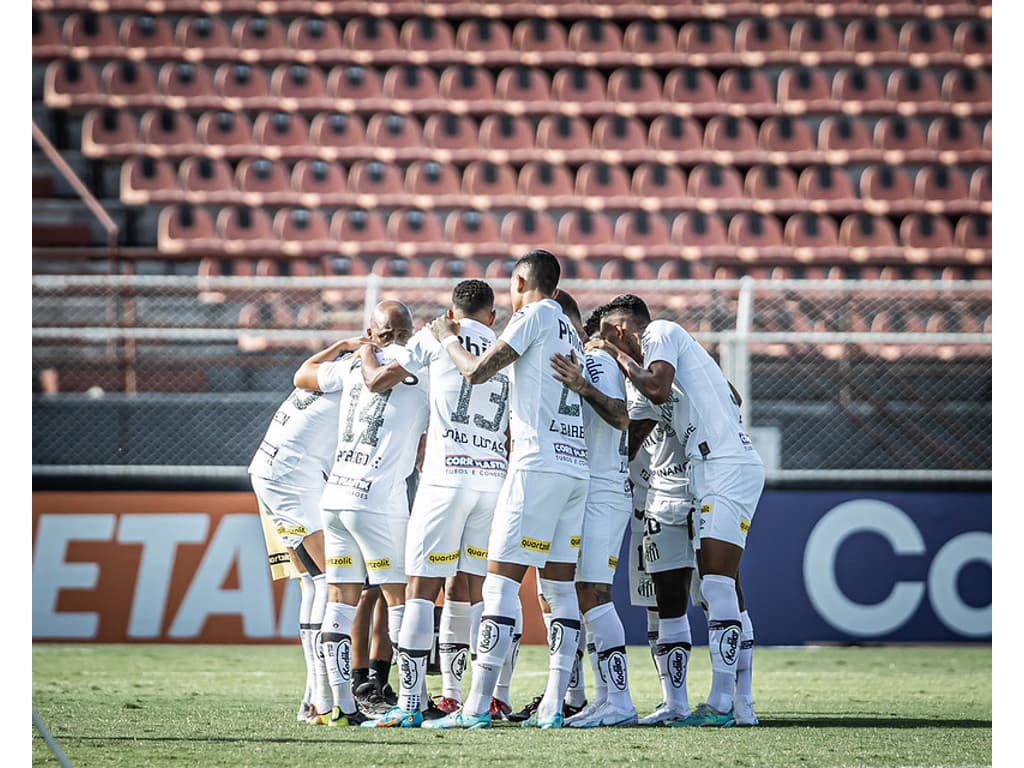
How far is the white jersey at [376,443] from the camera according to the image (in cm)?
707

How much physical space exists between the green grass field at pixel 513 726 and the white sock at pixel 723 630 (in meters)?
0.26

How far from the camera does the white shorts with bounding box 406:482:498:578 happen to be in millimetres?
6895

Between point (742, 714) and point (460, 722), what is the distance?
1.45 m

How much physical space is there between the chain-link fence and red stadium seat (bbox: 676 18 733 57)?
21.7 feet

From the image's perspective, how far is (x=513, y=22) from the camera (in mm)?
19609

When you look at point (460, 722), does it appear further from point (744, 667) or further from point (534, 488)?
point (744, 667)

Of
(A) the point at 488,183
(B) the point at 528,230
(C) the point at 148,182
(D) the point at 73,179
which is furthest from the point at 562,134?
(D) the point at 73,179

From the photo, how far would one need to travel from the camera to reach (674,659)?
7.23m

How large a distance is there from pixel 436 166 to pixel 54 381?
6087 mm

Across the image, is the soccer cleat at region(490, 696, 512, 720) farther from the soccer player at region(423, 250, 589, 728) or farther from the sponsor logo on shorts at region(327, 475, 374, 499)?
the sponsor logo on shorts at region(327, 475, 374, 499)

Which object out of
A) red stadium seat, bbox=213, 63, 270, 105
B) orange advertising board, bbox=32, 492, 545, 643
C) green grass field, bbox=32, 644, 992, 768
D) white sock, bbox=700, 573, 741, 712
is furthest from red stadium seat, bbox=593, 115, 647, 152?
white sock, bbox=700, 573, 741, 712

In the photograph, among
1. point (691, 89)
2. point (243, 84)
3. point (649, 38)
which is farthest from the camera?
point (649, 38)

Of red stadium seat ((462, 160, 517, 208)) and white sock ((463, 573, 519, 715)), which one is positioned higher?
red stadium seat ((462, 160, 517, 208))
